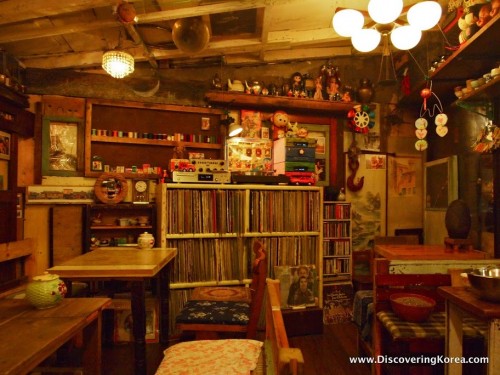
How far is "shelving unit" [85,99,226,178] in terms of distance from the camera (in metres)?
3.66

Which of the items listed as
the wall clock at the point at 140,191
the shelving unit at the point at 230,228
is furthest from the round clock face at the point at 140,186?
the shelving unit at the point at 230,228

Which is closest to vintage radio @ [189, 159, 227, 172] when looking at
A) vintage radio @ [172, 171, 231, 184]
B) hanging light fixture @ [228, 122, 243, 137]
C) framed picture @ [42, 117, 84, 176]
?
vintage radio @ [172, 171, 231, 184]

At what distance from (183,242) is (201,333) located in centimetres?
114

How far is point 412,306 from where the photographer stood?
6.86 ft

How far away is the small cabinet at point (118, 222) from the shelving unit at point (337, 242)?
1.96 metres

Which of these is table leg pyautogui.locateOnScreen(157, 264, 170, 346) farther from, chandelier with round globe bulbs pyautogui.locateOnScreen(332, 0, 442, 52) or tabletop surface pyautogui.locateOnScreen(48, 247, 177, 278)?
chandelier with round globe bulbs pyautogui.locateOnScreen(332, 0, 442, 52)

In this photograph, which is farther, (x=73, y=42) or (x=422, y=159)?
(x=422, y=159)

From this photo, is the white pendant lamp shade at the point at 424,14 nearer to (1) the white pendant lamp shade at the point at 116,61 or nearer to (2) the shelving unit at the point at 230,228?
(2) the shelving unit at the point at 230,228

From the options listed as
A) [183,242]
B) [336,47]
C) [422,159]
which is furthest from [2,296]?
[422,159]

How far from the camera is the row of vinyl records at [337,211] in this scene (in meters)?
3.93

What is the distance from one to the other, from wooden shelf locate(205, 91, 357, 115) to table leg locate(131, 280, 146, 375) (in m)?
2.40

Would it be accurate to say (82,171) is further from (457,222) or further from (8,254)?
(457,222)

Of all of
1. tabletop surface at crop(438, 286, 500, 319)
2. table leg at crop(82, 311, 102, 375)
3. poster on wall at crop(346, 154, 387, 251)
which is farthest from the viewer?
poster on wall at crop(346, 154, 387, 251)

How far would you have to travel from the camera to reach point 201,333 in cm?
227
